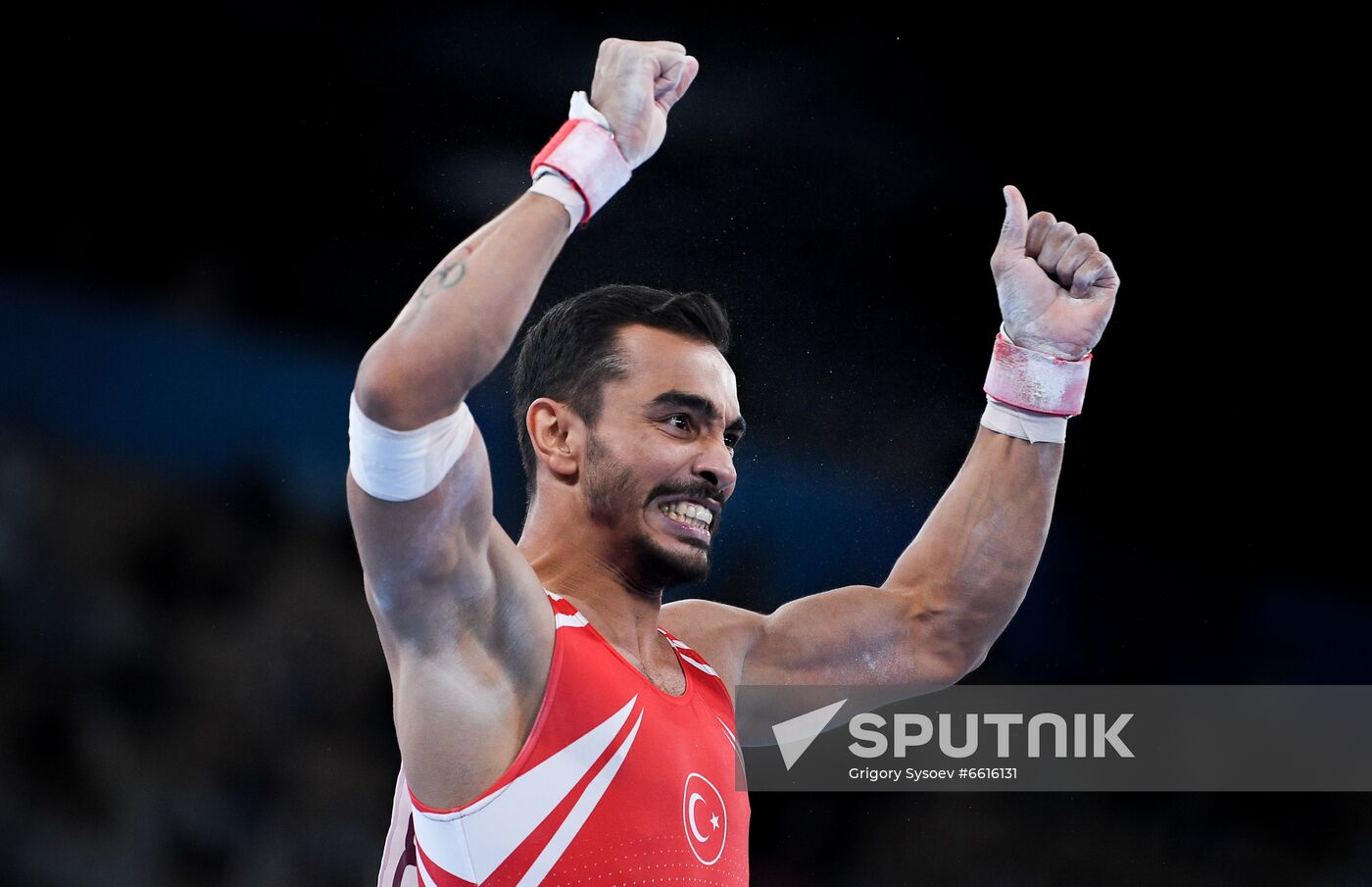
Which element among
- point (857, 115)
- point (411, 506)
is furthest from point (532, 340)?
point (857, 115)

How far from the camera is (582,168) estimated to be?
2.02m

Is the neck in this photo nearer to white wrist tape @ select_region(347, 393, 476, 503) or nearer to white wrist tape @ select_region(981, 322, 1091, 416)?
white wrist tape @ select_region(347, 393, 476, 503)

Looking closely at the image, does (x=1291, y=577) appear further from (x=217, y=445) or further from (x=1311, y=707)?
(x=217, y=445)

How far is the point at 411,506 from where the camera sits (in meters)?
1.85

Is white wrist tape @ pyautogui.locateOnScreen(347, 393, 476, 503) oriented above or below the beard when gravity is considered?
below

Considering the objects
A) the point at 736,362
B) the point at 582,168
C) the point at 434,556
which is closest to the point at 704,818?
the point at 434,556

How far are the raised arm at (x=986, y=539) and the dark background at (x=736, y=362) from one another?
6.70ft

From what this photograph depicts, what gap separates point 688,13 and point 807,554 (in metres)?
2.16

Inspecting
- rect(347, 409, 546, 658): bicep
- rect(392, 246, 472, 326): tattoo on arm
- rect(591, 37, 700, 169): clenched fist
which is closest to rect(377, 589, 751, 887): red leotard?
rect(347, 409, 546, 658): bicep

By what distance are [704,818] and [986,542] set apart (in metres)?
1.00

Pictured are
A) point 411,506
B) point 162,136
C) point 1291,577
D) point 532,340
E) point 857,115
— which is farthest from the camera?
point 1291,577

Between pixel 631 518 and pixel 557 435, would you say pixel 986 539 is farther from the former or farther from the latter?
pixel 557 435

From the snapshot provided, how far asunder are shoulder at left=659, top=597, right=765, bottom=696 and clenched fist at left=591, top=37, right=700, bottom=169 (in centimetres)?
106

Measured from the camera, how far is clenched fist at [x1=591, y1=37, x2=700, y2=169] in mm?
2121
